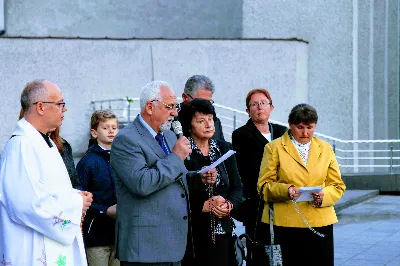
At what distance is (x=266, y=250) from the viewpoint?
688 cm

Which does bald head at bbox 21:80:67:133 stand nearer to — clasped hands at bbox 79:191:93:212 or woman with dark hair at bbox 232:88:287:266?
clasped hands at bbox 79:191:93:212

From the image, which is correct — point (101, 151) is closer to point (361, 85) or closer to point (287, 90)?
Answer: point (287, 90)

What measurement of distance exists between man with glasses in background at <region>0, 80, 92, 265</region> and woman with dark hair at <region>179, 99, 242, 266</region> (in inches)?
56.1

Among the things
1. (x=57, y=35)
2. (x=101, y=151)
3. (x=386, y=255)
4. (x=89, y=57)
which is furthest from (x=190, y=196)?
(x=57, y=35)

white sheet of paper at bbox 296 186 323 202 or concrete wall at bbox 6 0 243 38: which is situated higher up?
concrete wall at bbox 6 0 243 38

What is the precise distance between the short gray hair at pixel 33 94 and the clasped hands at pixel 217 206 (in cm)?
169

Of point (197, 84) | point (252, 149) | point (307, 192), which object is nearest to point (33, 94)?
point (307, 192)

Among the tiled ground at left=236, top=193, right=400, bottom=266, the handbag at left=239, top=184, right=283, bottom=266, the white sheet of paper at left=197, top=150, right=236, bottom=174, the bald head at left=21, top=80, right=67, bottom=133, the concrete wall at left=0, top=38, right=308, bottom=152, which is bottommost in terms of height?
the tiled ground at left=236, top=193, right=400, bottom=266

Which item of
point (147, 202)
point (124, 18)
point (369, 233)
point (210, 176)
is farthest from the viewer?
point (124, 18)

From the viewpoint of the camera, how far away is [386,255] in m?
10.5

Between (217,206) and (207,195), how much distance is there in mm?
134

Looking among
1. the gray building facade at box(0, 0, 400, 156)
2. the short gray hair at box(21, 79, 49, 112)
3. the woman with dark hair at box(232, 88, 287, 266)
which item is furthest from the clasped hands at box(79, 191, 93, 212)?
the gray building facade at box(0, 0, 400, 156)

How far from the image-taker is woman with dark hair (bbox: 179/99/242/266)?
6.25 m

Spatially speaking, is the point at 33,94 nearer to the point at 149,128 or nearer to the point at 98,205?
the point at 149,128
